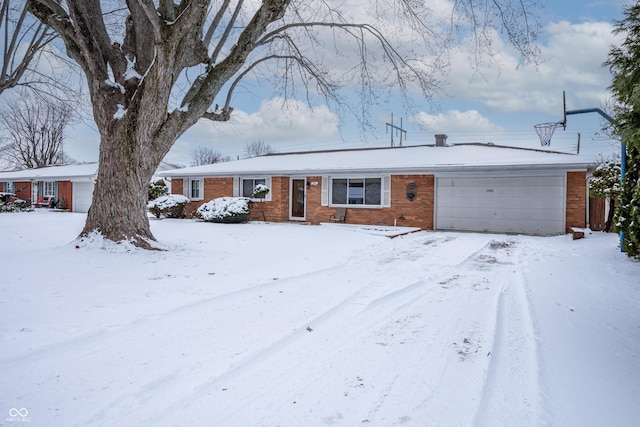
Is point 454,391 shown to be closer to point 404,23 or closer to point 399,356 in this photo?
point 399,356

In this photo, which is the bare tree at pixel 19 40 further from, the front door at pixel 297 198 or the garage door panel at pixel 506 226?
the garage door panel at pixel 506 226

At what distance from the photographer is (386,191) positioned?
15609 millimetres

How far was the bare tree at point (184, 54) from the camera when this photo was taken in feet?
22.4

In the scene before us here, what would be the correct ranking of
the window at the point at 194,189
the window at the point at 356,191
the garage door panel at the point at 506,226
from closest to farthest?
the garage door panel at the point at 506,226, the window at the point at 356,191, the window at the point at 194,189

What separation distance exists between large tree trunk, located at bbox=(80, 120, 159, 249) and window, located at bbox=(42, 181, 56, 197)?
24.8 metres

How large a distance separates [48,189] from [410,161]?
26.8 m

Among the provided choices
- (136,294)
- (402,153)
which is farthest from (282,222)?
(136,294)

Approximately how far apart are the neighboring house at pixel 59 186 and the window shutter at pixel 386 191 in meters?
18.6

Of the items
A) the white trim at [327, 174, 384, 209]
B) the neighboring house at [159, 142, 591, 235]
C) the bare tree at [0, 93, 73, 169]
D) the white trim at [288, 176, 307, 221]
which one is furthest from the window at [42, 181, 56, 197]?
the white trim at [327, 174, 384, 209]

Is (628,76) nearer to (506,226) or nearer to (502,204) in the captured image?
(502,204)

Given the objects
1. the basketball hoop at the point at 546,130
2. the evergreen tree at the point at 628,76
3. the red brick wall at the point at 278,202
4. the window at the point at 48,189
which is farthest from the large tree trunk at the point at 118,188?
the window at the point at 48,189
